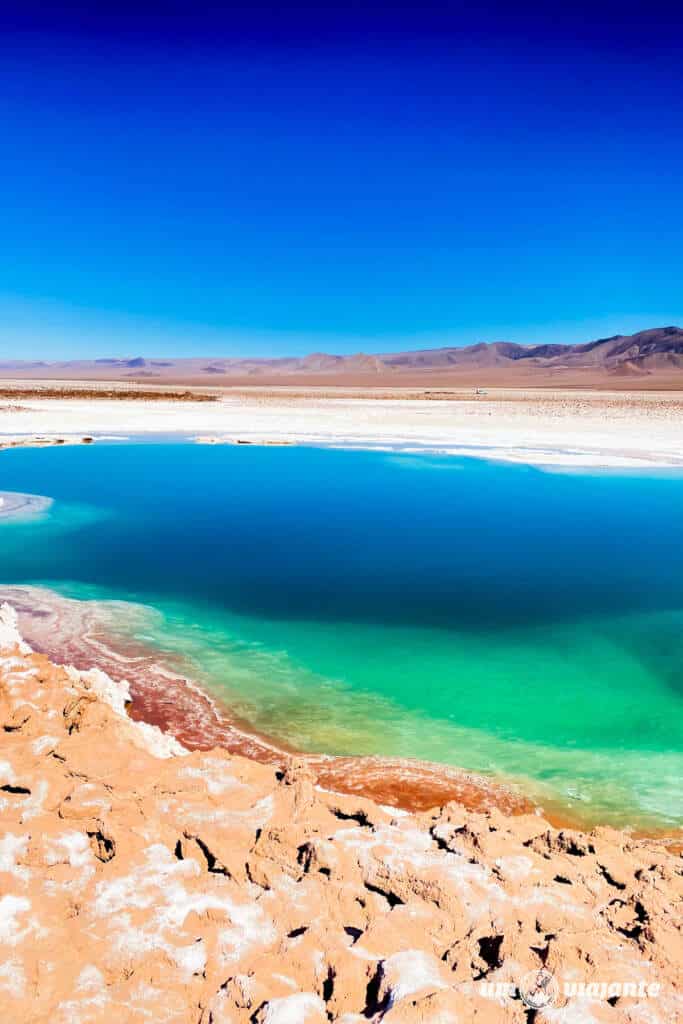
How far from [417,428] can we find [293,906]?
26556 millimetres

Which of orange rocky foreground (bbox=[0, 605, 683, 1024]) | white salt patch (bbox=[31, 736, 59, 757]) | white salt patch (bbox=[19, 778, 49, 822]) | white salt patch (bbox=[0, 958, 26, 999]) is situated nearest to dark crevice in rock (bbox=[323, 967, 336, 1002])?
orange rocky foreground (bbox=[0, 605, 683, 1024])

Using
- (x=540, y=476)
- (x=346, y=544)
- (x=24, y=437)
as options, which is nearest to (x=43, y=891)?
(x=346, y=544)

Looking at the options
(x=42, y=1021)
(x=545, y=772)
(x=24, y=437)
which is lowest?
(x=545, y=772)

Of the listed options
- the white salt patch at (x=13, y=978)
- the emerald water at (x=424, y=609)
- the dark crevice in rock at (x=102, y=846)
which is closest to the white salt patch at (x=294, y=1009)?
the white salt patch at (x=13, y=978)

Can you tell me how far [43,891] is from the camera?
3180 millimetres

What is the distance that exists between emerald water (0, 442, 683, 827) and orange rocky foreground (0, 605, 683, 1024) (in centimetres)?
167

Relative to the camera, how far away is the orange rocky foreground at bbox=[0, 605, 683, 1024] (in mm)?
2566

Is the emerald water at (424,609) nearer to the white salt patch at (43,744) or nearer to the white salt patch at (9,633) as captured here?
the white salt patch at (9,633)

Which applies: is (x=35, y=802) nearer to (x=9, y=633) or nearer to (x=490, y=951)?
(x=490, y=951)

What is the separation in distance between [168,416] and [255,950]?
32.0 metres

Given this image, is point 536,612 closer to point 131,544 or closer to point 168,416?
point 131,544

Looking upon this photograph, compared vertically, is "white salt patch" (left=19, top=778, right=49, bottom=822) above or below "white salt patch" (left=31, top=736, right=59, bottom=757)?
below

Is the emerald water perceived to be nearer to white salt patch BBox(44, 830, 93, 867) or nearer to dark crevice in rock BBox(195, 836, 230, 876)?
dark crevice in rock BBox(195, 836, 230, 876)

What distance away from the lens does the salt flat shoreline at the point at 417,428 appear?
71.1 ft
